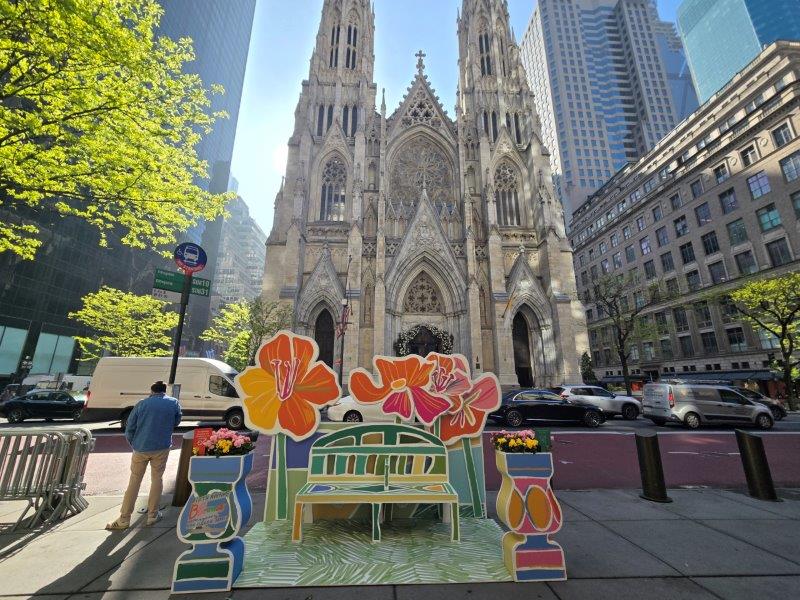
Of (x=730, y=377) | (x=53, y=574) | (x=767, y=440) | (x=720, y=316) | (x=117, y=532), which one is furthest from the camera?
(x=720, y=316)

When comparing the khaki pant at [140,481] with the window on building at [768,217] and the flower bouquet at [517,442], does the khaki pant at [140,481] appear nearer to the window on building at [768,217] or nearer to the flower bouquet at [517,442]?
the flower bouquet at [517,442]

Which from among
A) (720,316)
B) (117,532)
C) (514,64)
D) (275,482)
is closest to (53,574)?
(117,532)

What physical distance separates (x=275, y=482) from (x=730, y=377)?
39.8 meters

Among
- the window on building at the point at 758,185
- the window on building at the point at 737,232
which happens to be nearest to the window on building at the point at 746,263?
the window on building at the point at 737,232

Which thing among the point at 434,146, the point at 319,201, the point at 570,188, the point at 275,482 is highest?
the point at 570,188

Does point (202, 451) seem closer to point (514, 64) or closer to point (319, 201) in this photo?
point (319, 201)

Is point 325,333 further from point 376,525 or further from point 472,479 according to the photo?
point 376,525

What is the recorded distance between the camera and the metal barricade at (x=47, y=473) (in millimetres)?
4418

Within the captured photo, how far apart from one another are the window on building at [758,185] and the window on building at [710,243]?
4424 mm

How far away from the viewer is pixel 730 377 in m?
29.0

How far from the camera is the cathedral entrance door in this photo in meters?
24.1

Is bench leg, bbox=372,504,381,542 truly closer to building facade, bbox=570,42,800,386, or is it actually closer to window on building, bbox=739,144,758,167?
building facade, bbox=570,42,800,386

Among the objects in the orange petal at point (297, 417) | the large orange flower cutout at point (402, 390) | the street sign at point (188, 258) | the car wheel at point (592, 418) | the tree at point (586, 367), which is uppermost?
the street sign at point (188, 258)

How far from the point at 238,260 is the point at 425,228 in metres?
64.5
